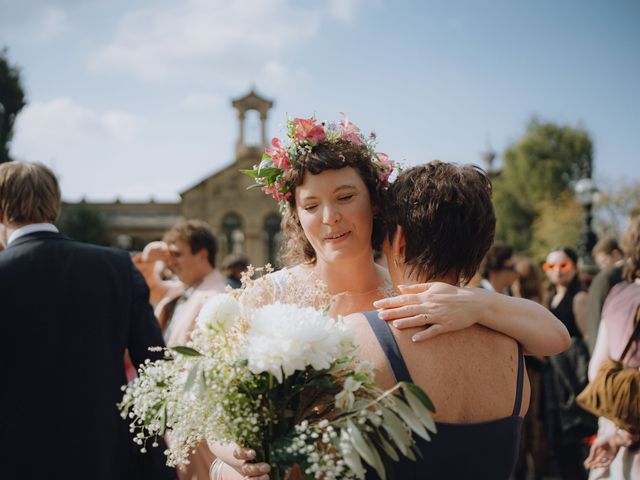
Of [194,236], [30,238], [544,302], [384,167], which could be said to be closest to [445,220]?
[384,167]

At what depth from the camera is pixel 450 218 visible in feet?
6.57

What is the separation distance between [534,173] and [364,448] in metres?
52.5

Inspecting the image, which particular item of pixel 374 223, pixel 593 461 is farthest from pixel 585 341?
pixel 374 223

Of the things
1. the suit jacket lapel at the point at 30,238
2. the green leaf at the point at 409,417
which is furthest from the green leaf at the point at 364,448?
the suit jacket lapel at the point at 30,238

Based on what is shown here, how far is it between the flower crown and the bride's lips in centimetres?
31

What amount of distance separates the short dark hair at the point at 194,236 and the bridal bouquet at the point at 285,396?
4.00 metres

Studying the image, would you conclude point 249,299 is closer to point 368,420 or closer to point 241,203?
point 368,420

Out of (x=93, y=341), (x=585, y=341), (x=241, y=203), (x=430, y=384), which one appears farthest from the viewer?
(x=241, y=203)

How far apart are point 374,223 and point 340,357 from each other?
159 cm

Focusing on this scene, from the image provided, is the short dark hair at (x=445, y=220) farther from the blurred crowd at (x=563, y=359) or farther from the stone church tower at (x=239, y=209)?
the stone church tower at (x=239, y=209)

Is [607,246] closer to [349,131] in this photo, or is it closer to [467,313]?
[349,131]

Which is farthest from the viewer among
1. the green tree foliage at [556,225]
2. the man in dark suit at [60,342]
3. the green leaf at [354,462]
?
the green tree foliage at [556,225]

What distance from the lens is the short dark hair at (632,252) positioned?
3662 mm

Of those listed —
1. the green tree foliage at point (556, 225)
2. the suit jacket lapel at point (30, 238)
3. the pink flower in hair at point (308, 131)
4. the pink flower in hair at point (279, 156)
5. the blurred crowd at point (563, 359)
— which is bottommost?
the blurred crowd at point (563, 359)
